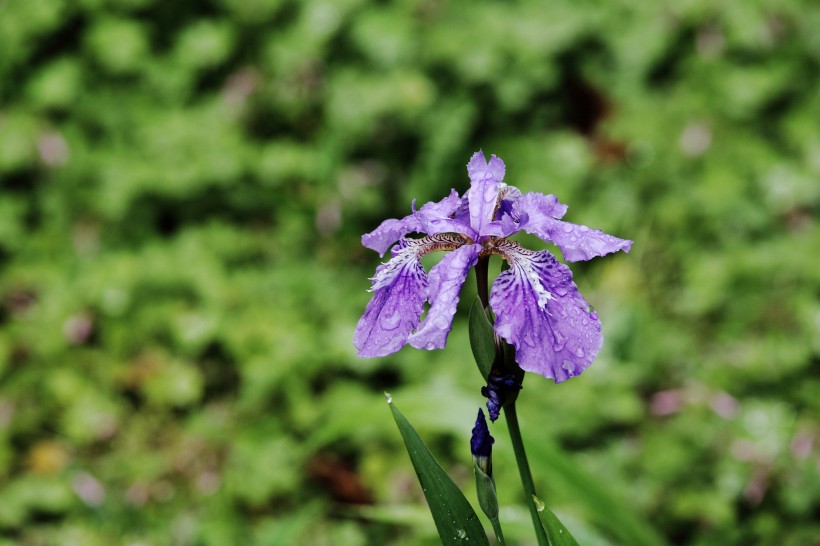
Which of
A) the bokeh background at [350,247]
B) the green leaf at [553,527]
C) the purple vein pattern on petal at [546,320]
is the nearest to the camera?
the purple vein pattern on petal at [546,320]

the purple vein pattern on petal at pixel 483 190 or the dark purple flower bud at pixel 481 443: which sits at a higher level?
the purple vein pattern on petal at pixel 483 190

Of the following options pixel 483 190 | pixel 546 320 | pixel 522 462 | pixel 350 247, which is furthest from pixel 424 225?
pixel 350 247

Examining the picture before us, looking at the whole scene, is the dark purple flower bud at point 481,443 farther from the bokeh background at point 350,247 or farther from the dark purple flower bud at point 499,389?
the bokeh background at point 350,247

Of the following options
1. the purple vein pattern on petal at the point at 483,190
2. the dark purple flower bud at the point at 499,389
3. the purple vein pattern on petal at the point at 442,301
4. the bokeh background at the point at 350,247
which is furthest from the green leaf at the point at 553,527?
the bokeh background at the point at 350,247

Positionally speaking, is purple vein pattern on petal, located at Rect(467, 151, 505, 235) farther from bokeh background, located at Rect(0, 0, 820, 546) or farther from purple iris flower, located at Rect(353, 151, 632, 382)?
bokeh background, located at Rect(0, 0, 820, 546)

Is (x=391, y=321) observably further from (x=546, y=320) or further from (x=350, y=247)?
(x=350, y=247)
